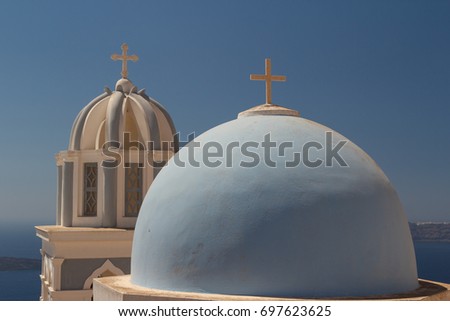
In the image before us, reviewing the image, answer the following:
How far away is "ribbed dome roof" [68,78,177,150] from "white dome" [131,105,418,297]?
782 centimetres

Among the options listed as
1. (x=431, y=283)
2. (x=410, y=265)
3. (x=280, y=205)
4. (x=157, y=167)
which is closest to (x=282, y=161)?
(x=280, y=205)

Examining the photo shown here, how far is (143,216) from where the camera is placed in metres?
9.38

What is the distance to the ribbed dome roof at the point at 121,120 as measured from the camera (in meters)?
16.6

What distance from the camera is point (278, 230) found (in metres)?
7.83

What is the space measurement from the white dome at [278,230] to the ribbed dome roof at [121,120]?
25.7 feet

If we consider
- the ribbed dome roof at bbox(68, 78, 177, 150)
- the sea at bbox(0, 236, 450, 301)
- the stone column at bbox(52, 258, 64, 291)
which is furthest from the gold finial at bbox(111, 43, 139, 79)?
the sea at bbox(0, 236, 450, 301)


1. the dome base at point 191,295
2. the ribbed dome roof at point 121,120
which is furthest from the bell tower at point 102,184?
the dome base at point 191,295

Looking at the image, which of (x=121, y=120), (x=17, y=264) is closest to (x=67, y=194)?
(x=121, y=120)

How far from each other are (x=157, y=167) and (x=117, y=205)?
124 centimetres

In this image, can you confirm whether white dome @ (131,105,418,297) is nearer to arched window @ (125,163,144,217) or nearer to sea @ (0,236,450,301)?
arched window @ (125,163,144,217)

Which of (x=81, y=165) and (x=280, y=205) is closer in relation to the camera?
(x=280, y=205)
